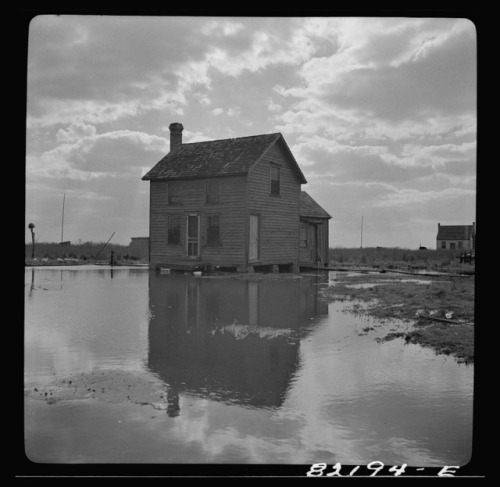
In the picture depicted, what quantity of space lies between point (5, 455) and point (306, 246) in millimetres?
24729

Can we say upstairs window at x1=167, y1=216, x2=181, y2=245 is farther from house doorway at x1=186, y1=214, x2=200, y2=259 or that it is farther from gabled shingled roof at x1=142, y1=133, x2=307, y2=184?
gabled shingled roof at x1=142, y1=133, x2=307, y2=184

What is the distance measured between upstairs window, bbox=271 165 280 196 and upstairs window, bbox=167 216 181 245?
4.72 metres

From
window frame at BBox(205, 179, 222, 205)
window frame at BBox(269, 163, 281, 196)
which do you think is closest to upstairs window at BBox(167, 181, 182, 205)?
window frame at BBox(205, 179, 222, 205)

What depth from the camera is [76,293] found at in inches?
586

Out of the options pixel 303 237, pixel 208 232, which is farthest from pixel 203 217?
pixel 303 237

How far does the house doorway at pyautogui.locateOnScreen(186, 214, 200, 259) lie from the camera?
23.7 m

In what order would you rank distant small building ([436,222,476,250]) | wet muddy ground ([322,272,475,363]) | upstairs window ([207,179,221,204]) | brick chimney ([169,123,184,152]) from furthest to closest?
distant small building ([436,222,476,250])
brick chimney ([169,123,184,152])
upstairs window ([207,179,221,204])
wet muddy ground ([322,272,475,363])

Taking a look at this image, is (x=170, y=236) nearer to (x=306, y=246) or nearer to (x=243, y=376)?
(x=306, y=246)

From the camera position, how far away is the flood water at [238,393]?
161 inches

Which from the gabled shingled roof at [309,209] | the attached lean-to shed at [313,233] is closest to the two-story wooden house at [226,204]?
the attached lean-to shed at [313,233]

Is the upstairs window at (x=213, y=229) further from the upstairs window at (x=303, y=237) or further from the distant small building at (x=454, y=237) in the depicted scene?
the distant small building at (x=454, y=237)

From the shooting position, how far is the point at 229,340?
8.18m

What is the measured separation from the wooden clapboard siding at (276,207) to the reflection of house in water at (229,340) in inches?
307

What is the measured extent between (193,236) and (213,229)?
3.81 ft
